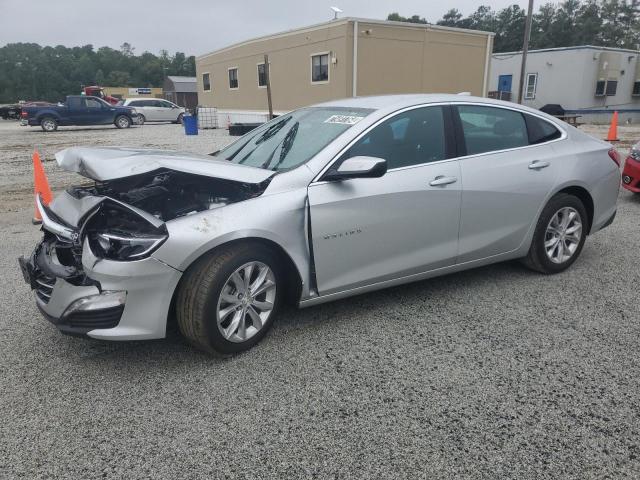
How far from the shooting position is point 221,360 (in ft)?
10.6

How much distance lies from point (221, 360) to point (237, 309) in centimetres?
34

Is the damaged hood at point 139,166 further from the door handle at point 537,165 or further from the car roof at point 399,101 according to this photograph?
the door handle at point 537,165

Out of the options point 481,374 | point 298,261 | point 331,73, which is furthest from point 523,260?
point 331,73

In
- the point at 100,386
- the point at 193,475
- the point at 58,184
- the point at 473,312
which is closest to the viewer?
the point at 193,475

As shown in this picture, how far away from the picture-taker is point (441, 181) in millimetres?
3777

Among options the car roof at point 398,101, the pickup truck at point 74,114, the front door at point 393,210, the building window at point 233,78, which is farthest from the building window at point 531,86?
the front door at point 393,210

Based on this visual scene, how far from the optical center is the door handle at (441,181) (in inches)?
147

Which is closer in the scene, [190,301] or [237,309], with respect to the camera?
[190,301]

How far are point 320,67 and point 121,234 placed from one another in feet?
65.4

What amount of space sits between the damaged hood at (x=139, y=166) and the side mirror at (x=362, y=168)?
47 centimetres

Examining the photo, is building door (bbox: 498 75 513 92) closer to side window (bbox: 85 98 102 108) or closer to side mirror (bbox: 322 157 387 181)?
side window (bbox: 85 98 102 108)

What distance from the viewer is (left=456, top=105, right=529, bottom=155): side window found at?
404cm

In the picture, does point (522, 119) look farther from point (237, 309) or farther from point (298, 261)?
point (237, 309)

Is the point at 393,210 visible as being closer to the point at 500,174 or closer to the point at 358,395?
the point at 500,174
